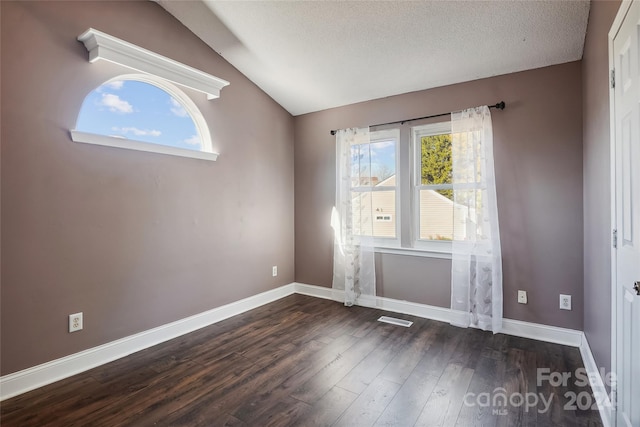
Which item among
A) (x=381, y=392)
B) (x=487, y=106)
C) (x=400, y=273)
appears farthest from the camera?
(x=400, y=273)

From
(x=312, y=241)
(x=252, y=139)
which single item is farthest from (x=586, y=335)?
(x=252, y=139)

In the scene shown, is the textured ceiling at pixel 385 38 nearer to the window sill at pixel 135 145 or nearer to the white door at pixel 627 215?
the white door at pixel 627 215

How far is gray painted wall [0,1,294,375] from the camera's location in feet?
6.61

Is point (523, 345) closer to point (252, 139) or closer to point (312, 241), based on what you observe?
point (312, 241)

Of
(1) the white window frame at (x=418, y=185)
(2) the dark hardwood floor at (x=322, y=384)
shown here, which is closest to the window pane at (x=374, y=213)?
(1) the white window frame at (x=418, y=185)

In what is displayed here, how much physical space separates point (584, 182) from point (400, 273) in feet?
6.11

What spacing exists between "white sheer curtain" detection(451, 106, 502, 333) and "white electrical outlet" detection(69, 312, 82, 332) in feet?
10.6

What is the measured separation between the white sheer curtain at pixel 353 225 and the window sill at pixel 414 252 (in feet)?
0.47

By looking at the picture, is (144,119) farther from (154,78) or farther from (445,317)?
(445,317)

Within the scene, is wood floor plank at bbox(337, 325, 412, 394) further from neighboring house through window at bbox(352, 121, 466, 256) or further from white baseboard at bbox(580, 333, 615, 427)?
white baseboard at bbox(580, 333, 615, 427)

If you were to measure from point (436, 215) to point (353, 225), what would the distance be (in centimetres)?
96

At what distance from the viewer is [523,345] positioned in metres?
2.65

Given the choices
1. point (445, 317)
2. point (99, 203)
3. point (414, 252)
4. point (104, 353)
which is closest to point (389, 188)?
point (414, 252)

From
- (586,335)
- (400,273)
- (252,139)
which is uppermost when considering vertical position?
(252,139)
